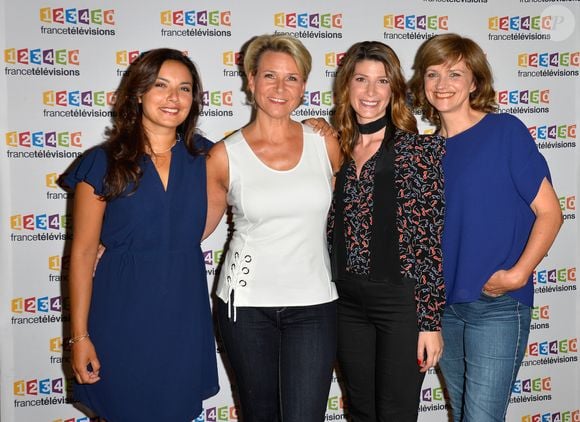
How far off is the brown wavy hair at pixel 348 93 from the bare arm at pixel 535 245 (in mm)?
530

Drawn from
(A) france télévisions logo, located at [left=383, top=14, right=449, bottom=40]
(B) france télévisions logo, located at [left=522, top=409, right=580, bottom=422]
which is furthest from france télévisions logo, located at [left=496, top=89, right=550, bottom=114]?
(B) france télévisions logo, located at [left=522, top=409, right=580, bottom=422]

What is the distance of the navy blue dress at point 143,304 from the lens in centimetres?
185

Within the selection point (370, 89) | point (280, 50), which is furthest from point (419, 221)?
point (280, 50)

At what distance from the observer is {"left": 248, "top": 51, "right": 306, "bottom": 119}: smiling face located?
2104mm

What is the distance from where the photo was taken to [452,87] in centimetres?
213

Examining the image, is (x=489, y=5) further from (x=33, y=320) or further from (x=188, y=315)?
(x=33, y=320)

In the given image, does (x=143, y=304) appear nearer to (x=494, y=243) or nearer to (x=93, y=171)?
(x=93, y=171)

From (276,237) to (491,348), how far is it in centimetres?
87

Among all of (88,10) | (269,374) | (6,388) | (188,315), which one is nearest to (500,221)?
(269,374)

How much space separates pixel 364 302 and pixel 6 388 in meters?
2.08

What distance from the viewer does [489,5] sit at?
3.16 meters

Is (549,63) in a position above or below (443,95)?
above

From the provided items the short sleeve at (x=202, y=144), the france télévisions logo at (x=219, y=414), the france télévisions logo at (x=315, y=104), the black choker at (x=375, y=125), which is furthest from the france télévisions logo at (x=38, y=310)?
the black choker at (x=375, y=125)

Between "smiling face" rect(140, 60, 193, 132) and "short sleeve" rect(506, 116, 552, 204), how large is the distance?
1182 millimetres
